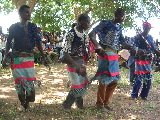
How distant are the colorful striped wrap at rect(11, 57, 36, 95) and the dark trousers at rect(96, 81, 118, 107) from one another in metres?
1.18

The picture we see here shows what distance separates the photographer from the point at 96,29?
11.5ft

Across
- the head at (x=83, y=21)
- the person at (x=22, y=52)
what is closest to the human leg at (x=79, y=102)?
the person at (x=22, y=52)

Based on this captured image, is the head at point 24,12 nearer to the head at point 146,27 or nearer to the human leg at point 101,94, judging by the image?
the human leg at point 101,94

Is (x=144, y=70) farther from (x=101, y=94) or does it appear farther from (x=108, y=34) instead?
(x=108, y=34)

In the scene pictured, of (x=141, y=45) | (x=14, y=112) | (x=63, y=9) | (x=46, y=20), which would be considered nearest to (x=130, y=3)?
(x=141, y=45)

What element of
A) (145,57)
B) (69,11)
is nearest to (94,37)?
(145,57)

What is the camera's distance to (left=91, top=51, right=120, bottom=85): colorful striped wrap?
3533 mm

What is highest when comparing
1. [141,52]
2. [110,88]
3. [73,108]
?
[141,52]

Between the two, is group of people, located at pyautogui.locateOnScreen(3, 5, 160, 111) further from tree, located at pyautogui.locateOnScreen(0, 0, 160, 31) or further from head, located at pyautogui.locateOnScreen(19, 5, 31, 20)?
tree, located at pyautogui.locateOnScreen(0, 0, 160, 31)

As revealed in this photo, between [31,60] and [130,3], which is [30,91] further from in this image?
[130,3]

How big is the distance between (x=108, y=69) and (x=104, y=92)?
17.1 inches

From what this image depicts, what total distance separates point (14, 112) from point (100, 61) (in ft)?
5.52

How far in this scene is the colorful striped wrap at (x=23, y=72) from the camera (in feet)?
11.2

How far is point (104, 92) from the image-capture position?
370 centimetres
